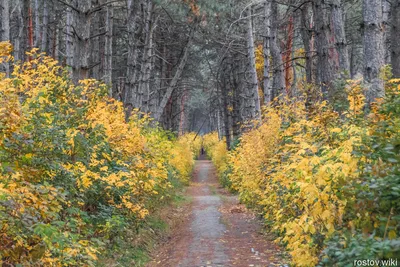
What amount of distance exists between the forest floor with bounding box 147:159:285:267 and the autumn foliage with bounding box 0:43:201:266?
120cm

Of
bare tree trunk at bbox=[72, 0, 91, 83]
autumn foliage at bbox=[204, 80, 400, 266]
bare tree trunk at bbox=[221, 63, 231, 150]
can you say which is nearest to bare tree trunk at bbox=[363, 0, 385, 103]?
autumn foliage at bbox=[204, 80, 400, 266]

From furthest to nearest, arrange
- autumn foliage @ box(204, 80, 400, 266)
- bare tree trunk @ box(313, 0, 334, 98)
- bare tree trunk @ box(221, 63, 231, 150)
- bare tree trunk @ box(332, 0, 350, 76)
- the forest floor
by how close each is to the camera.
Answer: bare tree trunk @ box(221, 63, 231, 150)
bare tree trunk @ box(313, 0, 334, 98)
bare tree trunk @ box(332, 0, 350, 76)
the forest floor
autumn foliage @ box(204, 80, 400, 266)

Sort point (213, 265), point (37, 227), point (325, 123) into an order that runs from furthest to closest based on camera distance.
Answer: point (213, 265)
point (325, 123)
point (37, 227)

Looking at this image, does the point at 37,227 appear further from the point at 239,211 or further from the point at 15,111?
the point at 239,211

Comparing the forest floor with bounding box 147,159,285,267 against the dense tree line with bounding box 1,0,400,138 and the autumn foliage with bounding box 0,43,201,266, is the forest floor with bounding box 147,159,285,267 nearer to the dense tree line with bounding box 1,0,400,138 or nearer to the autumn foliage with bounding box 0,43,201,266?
the autumn foliage with bounding box 0,43,201,266

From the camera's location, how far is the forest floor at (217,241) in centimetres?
873

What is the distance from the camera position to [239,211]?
50.3 ft

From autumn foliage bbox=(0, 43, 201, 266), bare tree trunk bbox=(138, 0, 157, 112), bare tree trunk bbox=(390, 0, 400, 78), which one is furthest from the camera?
bare tree trunk bbox=(138, 0, 157, 112)

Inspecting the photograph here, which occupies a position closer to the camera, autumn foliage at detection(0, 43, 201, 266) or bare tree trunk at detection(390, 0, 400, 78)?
autumn foliage at detection(0, 43, 201, 266)

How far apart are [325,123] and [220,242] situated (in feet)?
14.5

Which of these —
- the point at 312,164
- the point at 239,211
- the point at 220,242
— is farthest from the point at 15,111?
the point at 239,211

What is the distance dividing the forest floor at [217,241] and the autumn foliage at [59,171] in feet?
3.93

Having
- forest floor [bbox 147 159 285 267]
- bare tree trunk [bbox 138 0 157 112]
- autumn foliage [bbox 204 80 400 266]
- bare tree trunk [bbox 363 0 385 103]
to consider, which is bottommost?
forest floor [bbox 147 159 285 267]

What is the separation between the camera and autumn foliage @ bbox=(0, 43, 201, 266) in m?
4.42
